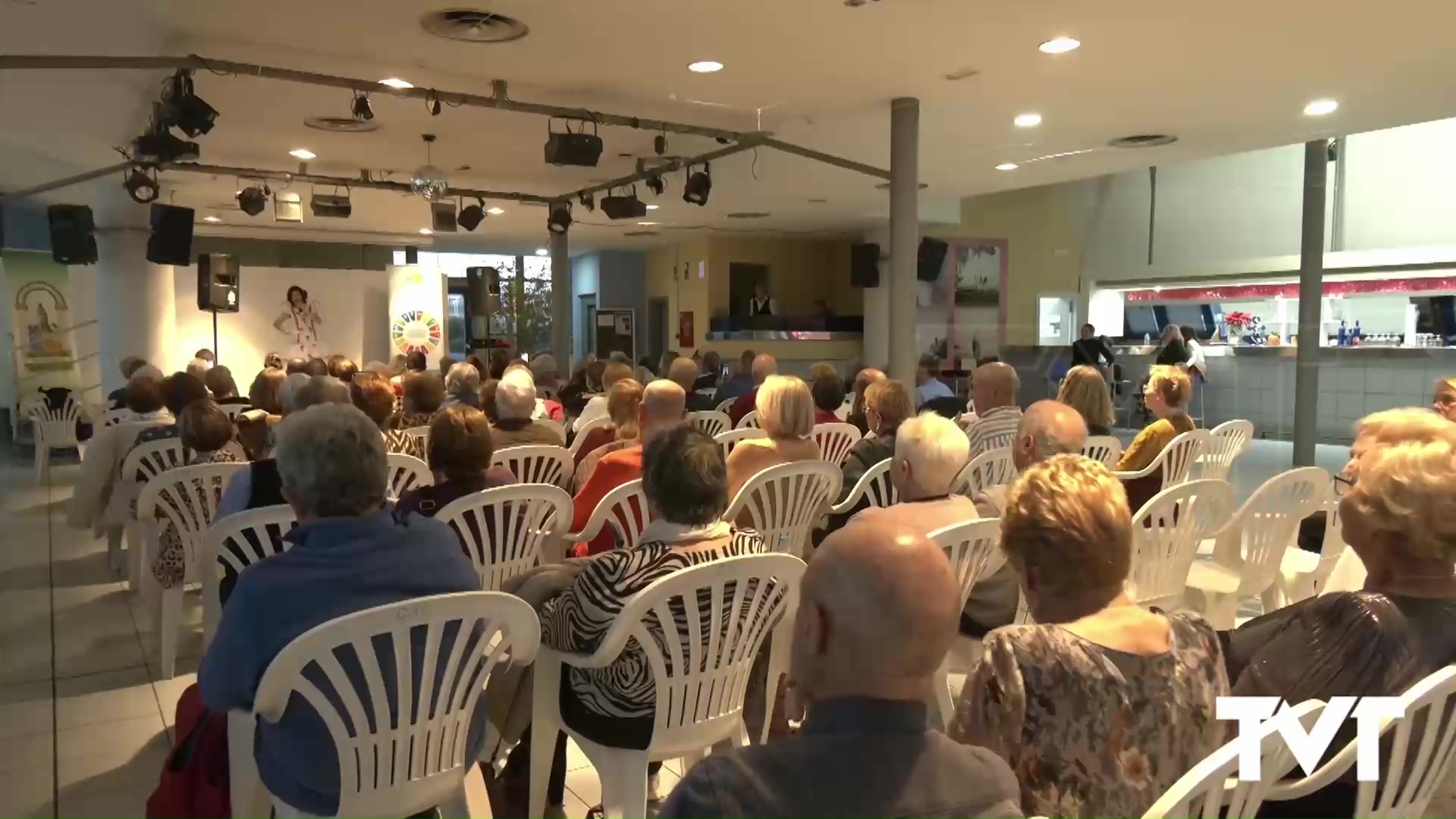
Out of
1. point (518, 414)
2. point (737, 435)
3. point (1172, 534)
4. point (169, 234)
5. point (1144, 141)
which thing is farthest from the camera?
point (169, 234)

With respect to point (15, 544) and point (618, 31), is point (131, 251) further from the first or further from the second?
point (618, 31)

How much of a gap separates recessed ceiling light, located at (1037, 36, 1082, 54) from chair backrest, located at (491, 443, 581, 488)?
3543mm

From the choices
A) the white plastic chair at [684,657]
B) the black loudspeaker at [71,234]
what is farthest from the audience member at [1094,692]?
the black loudspeaker at [71,234]

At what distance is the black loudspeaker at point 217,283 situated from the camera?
36.7 ft

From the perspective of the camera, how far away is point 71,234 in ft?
30.7

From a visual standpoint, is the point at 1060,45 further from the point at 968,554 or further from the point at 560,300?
the point at 560,300

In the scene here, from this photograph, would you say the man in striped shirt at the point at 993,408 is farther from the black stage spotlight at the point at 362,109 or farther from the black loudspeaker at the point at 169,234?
the black loudspeaker at the point at 169,234

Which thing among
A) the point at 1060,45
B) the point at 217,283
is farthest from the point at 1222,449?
the point at 217,283

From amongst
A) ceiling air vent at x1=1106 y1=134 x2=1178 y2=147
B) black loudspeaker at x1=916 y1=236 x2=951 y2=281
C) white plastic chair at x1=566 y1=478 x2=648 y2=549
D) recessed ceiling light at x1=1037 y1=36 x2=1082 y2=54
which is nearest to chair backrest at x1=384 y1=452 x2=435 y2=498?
white plastic chair at x1=566 y1=478 x2=648 y2=549

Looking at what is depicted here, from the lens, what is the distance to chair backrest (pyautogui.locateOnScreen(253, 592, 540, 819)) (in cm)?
183

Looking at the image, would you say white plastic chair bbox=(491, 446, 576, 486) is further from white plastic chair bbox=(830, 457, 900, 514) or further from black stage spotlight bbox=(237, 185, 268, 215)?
black stage spotlight bbox=(237, 185, 268, 215)

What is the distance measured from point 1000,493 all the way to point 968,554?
1.08 feet

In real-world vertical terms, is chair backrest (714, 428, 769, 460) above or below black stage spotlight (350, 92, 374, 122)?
below

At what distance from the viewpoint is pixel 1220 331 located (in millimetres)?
13383
